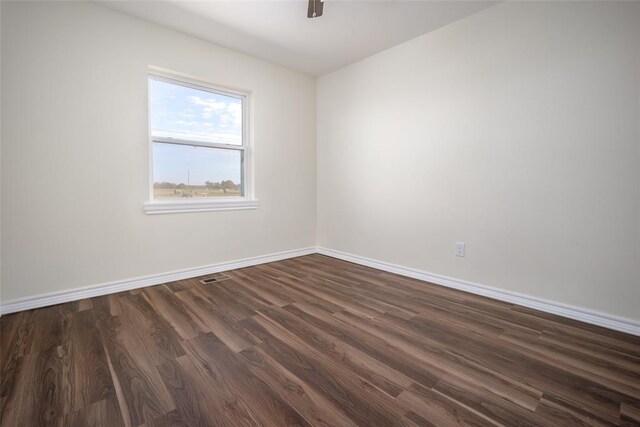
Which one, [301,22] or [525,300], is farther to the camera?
[301,22]

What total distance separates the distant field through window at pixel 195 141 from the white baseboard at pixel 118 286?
2.60 feet

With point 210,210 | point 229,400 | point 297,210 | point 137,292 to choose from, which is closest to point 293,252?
point 297,210

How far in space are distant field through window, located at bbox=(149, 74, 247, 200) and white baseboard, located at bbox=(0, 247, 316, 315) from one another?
0.79 meters

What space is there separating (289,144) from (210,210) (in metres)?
1.38

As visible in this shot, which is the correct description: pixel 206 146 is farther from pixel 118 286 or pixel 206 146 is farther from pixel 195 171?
pixel 118 286

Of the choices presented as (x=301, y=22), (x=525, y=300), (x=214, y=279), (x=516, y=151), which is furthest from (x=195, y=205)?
(x=525, y=300)

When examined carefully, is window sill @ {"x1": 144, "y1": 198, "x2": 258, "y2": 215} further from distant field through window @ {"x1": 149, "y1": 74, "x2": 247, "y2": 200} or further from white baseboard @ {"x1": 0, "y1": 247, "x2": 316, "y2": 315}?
white baseboard @ {"x1": 0, "y1": 247, "x2": 316, "y2": 315}

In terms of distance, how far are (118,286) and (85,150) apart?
1222mm

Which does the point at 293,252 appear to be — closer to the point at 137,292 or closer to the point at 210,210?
the point at 210,210

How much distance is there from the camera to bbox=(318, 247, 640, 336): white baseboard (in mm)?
1962

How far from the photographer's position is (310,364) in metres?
1.58

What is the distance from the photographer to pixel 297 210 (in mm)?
4027

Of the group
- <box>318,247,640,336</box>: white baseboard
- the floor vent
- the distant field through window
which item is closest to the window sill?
the distant field through window

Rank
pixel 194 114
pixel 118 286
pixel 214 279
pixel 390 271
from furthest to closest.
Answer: pixel 390 271, pixel 194 114, pixel 214 279, pixel 118 286
